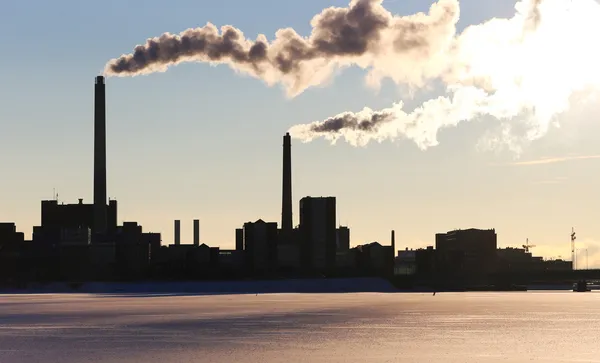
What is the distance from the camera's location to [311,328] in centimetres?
8600

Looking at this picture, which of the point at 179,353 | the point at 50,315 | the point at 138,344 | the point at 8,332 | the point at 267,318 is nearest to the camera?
the point at 179,353

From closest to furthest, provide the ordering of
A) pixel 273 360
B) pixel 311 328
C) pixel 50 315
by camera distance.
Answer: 1. pixel 273 360
2. pixel 311 328
3. pixel 50 315

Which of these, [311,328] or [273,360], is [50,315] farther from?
[273,360]

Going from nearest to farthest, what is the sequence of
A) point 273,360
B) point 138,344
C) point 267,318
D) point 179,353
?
point 273,360 → point 179,353 → point 138,344 → point 267,318

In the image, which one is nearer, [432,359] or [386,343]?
[432,359]

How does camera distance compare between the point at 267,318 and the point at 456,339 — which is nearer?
the point at 456,339

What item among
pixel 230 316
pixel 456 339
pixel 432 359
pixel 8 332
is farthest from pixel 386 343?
pixel 230 316

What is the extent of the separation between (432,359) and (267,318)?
45966 millimetres

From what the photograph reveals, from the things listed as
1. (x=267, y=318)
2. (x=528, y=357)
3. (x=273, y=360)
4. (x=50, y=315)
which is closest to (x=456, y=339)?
(x=528, y=357)

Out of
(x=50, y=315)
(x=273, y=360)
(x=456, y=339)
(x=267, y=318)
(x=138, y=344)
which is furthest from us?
(x=50, y=315)

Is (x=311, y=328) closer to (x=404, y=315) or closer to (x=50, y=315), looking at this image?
(x=404, y=315)

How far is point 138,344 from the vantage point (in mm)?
68375

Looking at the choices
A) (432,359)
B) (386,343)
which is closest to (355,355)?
(432,359)

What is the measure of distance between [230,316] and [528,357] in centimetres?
5180
